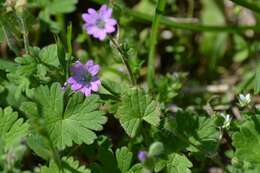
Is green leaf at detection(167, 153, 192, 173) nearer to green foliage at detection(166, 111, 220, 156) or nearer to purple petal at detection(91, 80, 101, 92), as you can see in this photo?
green foliage at detection(166, 111, 220, 156)

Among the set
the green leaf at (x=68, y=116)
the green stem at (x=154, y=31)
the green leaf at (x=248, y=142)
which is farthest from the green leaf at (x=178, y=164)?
the green stem at (x=154, y=31)

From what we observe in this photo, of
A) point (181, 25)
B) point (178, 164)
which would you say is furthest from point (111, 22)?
point (181, 25)

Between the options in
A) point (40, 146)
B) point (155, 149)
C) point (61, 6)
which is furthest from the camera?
point (61, 6)

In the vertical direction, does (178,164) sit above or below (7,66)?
below

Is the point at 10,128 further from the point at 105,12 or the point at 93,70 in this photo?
the point at 105,12

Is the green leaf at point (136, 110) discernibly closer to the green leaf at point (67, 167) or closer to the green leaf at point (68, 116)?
the green leaf at point (68, 116)

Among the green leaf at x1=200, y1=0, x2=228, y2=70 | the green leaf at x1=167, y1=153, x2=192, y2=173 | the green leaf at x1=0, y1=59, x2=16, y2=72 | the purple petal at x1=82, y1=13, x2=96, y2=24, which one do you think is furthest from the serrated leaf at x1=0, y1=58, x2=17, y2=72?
the green leaf at x1=200, y1=0, x2=228, y2=70
